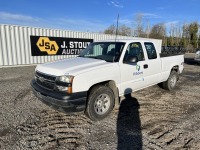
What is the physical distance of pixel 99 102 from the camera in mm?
4133

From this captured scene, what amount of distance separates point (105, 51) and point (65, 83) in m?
1.88

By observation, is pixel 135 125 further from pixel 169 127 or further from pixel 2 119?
pixel 2 119

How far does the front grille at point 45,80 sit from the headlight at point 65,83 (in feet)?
0.66

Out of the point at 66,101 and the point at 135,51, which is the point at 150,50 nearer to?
the point at 135,51

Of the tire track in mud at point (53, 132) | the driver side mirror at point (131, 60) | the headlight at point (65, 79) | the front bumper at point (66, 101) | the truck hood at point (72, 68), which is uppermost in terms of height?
the driver side mirror at point (131, 60)

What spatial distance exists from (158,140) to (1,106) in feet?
14.3

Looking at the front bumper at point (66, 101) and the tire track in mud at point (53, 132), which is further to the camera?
the front bumper at point (66, 101)

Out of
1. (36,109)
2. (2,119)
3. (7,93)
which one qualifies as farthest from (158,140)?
(7,93)

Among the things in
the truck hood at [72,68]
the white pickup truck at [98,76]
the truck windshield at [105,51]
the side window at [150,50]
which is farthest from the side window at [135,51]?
the truck hood at [72,68]

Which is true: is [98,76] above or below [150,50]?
below

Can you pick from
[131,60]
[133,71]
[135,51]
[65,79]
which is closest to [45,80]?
[65,79]

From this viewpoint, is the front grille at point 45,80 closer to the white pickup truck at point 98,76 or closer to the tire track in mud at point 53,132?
the white pickup truck at point 98,76

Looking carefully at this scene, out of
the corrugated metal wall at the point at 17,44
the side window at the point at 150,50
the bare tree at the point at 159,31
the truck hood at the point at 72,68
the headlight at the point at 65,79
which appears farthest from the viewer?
the bare tree at the point at 159,31

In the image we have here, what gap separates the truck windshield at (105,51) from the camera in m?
→ 4.55
